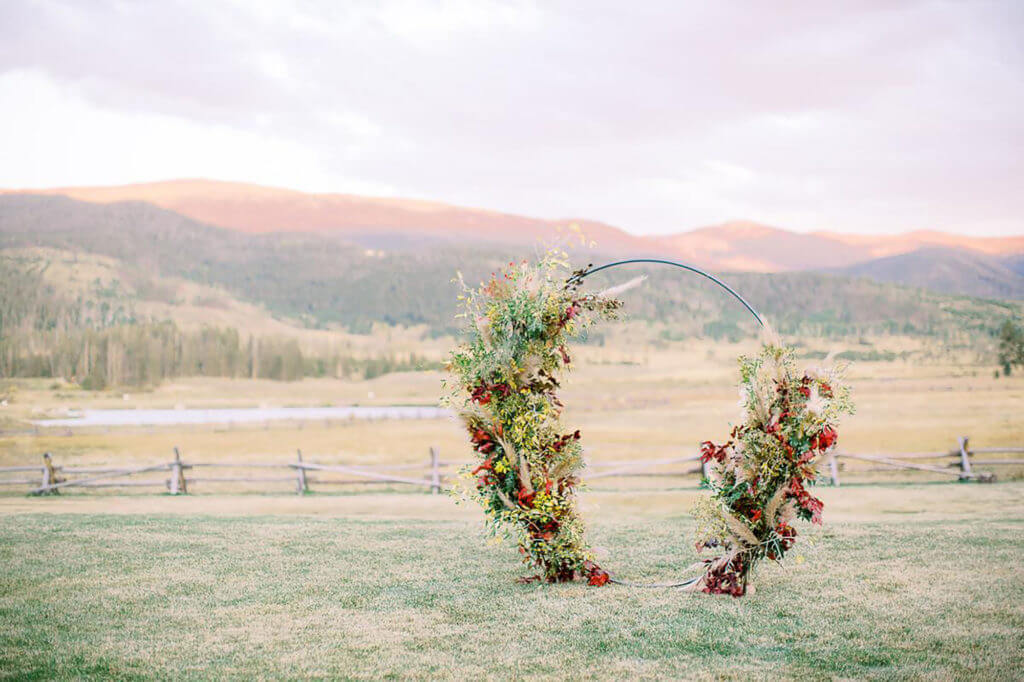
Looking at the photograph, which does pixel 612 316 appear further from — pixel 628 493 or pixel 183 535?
pixel 628 493

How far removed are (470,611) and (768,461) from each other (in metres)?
4.11

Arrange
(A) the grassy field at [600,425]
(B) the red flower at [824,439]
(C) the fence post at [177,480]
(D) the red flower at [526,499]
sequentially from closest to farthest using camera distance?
(B) the red flower at [824,439] → (D) the red flower at [526,499] → (C) the fence post at [177,480] → (A) the grassy field at [600,425]

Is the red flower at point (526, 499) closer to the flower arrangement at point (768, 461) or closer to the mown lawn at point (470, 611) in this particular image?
the mown lawn at point (470, 611)

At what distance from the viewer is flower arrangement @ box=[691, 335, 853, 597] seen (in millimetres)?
9742

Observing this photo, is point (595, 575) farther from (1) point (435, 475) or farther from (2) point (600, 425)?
(2) point (600, 425)

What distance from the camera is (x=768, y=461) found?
9.82m

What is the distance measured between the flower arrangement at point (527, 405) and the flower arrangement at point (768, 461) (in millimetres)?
1706

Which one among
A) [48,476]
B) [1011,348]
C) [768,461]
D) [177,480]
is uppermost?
[1011,348]

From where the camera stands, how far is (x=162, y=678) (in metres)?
7.20

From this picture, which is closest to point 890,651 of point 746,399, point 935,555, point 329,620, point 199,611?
point 746,399

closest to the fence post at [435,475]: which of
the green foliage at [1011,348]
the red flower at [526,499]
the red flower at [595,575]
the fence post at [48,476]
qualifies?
Answer: the fence post at [48,476]

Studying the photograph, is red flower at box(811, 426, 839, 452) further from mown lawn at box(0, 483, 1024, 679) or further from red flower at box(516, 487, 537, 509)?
red flower at box(516, 487, 537, 509)

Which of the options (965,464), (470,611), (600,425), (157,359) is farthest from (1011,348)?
(157,359)

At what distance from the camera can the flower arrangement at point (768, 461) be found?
974 cm
